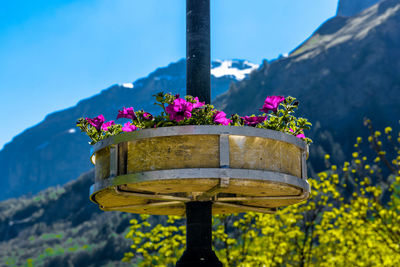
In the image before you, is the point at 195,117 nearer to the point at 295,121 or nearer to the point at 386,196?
the point at 295,121

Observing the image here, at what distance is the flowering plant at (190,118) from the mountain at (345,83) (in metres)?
132

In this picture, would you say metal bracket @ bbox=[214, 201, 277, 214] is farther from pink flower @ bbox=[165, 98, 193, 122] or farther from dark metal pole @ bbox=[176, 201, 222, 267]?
pink flower @ bbox=[165, 98, 193, 122]

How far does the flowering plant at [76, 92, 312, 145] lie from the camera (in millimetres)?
4453

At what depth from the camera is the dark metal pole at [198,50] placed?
5402 millimetres

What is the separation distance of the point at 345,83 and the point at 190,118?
159m

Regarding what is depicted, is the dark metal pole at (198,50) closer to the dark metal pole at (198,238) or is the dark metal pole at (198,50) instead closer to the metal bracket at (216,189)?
the metal bracket at (216,189)

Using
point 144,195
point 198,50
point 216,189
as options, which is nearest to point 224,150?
point 216,189

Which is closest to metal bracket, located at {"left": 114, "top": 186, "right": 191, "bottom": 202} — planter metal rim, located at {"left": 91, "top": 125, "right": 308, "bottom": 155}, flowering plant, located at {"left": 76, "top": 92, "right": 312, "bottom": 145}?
planter metal rim, located at {"left": 91, "top": 125, "right": 308, "bottom": 155}

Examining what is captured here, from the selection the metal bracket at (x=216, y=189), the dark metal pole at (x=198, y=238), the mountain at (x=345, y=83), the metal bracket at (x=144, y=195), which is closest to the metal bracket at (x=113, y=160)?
the metal bracket at (x=144, y=195)

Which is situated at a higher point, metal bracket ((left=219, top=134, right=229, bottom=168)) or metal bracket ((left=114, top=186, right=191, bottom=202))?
metal bracket ((left=219, top=134, right=229, bottom=168))

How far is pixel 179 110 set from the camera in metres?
4.41

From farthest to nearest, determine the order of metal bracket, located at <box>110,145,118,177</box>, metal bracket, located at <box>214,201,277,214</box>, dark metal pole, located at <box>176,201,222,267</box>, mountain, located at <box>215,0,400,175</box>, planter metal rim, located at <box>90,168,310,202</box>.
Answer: mountain, located at <box>215,0,400,175</box> < metal bracket, located at <box>214,201,277,214</box> < dark metal pole, located at <box>176,201,222,267</box> < metal bracket, located at <box>110,145,118,177</box> < planter metal rim, located at <box>90,168,310,202</box>

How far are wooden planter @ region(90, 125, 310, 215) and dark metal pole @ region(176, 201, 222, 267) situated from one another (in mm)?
324

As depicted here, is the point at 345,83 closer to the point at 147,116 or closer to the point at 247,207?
the point at 247,207
